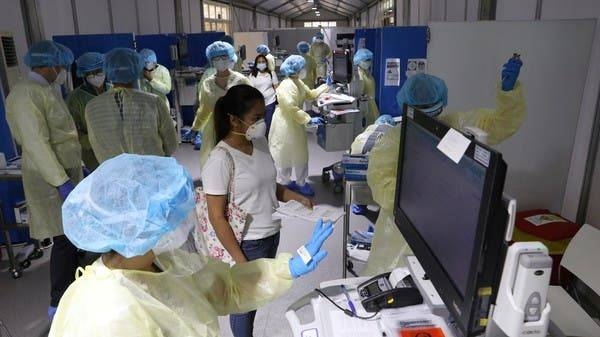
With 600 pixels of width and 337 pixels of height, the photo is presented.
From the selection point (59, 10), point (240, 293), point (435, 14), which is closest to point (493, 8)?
point (435, 14)

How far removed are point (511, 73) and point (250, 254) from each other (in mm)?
1491

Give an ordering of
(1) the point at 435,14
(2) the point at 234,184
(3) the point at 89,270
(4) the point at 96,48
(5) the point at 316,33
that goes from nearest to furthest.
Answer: (3) the point at 89,270 < (2) the point at 234,184 < (4) the point at 96,48 < (1) the point at 435,14 < (5) the point at 316,33

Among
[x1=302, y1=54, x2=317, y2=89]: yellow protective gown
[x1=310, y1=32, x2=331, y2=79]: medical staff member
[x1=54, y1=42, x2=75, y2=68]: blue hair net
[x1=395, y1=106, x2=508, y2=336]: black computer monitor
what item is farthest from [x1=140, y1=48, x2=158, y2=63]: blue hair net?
[x1=395, y1=106, x2=508, y2=336]: black computer monitor

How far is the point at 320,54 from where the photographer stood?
312 inches

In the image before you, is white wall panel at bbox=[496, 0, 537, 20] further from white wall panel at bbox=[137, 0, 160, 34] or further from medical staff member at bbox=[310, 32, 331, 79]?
white wall panel at bbox=[137, 0, 160, 34]

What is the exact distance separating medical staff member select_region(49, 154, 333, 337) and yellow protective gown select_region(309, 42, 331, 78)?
23.5ft

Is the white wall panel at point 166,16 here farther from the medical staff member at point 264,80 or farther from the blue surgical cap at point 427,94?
the blue surgical cap at point 427,94

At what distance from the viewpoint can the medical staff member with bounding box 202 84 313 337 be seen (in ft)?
5.20

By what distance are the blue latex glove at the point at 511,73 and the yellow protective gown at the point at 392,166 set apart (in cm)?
3

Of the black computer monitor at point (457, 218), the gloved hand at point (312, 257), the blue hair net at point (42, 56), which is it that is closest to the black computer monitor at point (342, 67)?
the blue hair net at point (42, 56)

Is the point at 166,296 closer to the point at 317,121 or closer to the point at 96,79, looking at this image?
the point at 96,79

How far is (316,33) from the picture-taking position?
8.93 metres

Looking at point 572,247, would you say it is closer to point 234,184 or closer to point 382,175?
point 382,175

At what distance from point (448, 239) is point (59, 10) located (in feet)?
15.2
